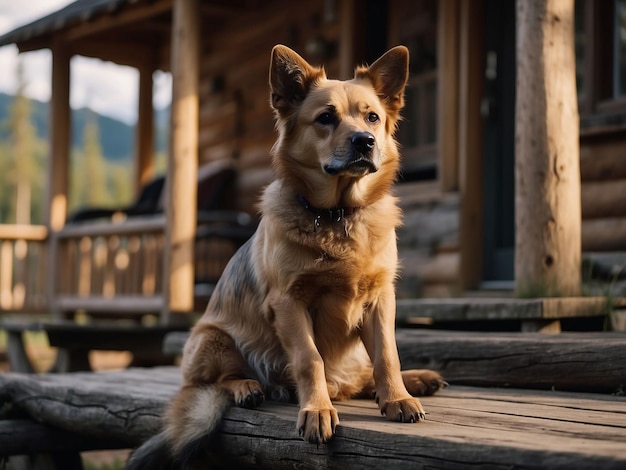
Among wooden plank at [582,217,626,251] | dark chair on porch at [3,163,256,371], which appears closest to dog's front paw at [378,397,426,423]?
wooden plank at [582,217,626,251]

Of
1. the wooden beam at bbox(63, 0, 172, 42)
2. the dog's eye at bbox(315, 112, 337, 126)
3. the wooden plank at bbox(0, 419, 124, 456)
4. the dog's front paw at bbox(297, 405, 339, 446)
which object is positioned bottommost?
the wooden plank at bbox(0, 419, 124, 456)

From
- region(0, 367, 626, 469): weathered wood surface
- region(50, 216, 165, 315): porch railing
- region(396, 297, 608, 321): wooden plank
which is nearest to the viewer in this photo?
region(0, 367, 626, 469): weathered wood surface

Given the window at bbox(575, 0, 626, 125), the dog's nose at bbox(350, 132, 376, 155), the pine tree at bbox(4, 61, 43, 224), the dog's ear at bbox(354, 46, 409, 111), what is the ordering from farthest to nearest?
1. the pine tree at bbox(4, 61, 43, 224)
2. the window at bbox(575, 0, 626, 125)
3. the dog's ear at bbox(354, 46, 409, 111)
4. the dog's nose at bbox(350, 132, 376, 155)

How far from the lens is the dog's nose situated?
9.49 ft

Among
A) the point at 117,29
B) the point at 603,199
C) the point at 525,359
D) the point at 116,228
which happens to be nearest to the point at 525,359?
the point at 525,359

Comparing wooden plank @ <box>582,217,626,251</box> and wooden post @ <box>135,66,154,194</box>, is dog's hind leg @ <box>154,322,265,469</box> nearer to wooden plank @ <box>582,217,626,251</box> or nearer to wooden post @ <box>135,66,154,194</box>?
wooden plank @ <box>582,217,626,251</box>

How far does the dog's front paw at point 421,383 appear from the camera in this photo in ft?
10.6

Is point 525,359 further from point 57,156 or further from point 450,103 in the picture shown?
point 57,156

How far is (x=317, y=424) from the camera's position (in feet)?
8.52

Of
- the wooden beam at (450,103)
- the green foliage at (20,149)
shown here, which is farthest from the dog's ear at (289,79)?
the green foliage at (20,149)

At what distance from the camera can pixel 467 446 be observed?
222cm

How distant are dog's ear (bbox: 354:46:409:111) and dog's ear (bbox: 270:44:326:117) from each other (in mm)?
197

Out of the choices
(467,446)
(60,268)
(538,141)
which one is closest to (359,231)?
(467,446)

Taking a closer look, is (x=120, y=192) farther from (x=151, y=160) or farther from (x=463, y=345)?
(x=463, y=345)
